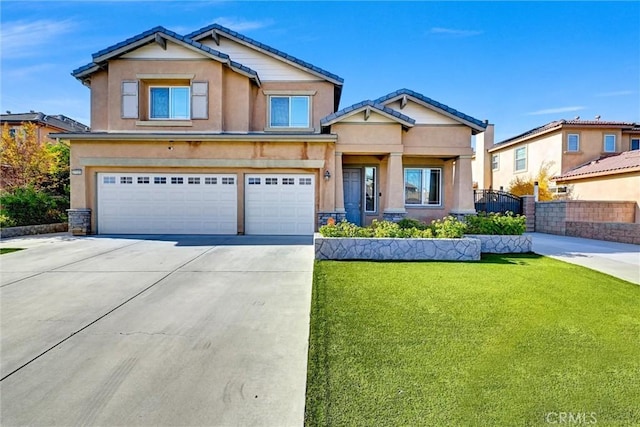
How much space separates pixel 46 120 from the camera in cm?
2603

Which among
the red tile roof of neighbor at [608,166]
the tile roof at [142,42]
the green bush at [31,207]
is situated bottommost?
the green bush at [31,207]

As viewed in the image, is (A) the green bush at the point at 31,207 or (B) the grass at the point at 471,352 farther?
(A) the green bush at the point at 31,207

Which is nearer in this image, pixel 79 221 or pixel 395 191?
pixel 79 221

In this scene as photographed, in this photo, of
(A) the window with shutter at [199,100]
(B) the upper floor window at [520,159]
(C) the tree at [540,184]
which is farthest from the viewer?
(B) the upper floor window at [520,159]

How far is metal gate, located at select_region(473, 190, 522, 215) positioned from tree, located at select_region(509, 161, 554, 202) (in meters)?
4.76

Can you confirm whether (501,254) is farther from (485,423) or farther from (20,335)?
(20,335)

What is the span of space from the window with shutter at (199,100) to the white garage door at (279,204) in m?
3.34

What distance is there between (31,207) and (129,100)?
19.8 feet

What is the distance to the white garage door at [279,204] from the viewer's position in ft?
43.0

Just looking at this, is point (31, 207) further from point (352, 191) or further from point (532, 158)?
point (532, 158)

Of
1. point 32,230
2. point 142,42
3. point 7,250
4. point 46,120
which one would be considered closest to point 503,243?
point 7,250

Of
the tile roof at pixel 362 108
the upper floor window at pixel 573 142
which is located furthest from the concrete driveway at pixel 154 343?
the upper floor window at pixel 573 142

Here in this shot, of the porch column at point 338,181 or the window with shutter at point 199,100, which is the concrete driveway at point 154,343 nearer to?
the porch column at point 338,181

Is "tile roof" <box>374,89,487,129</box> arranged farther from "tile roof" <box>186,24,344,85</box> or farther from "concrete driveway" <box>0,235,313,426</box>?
"concrete driveway" <box>0,235,313,426</box>
